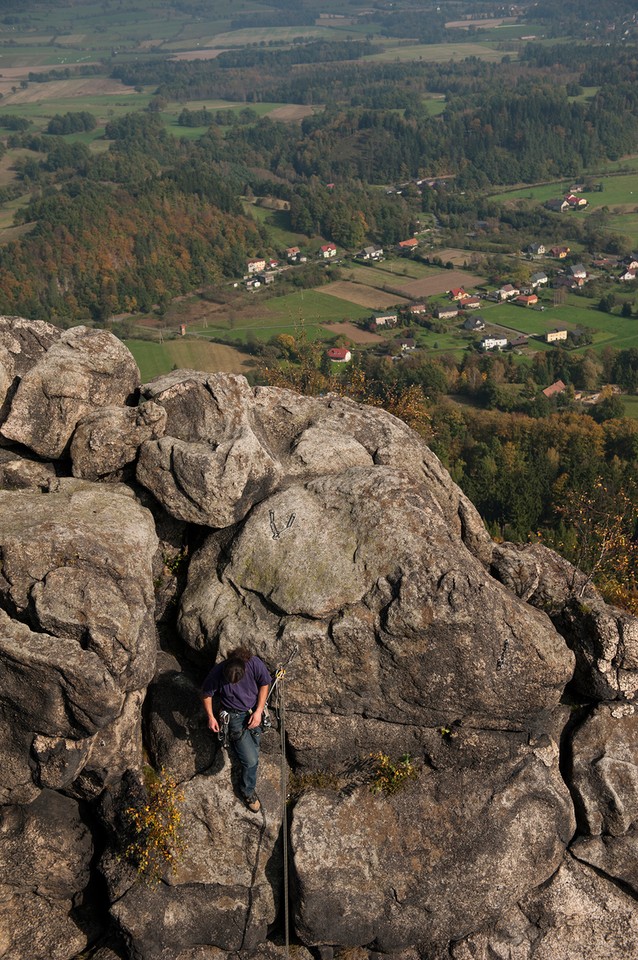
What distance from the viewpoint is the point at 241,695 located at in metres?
15.2

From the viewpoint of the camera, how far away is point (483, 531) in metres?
20.8

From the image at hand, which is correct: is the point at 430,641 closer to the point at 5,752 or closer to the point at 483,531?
the point at 483,531

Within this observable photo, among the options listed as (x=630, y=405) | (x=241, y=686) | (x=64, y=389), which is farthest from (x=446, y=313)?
(x=241, y=686)

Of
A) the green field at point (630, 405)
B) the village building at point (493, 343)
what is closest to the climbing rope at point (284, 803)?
the green field at point (630, 405)

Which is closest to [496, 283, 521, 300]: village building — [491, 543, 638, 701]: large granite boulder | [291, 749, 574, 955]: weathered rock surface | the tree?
the tree

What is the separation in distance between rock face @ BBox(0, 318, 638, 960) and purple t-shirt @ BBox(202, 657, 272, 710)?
1.36 meters

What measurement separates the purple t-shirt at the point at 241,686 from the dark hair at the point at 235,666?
0.73 ft

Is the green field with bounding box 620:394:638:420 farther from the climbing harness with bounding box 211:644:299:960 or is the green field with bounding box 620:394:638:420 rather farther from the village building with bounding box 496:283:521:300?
the climbing harness with bounding box 211:644:299:960

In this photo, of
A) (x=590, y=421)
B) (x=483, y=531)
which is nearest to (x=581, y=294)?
(x=590, y=421)

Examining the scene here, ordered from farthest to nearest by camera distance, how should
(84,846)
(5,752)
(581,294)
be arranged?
1. (581,294)
2. (84,846)
3. (5,752)

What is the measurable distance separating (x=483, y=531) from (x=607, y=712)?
5395 mm

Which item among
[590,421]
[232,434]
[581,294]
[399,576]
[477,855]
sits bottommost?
[581,294]

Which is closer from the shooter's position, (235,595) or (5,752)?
(5,752)

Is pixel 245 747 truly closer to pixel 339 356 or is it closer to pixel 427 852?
pixel 427 852
